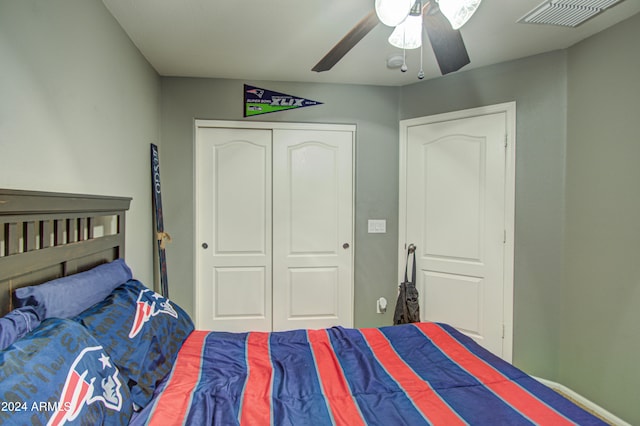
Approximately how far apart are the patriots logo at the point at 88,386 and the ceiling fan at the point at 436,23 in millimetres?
1509

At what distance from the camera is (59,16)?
1407 mm

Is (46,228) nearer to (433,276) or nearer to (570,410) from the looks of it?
(570,410)

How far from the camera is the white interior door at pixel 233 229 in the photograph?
2.93m

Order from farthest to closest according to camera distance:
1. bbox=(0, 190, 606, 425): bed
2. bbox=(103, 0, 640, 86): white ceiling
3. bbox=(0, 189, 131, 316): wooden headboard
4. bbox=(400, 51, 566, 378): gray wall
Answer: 1. bbox=(400, 51, 566, 378): gray wall
2. bbox=(103, 0, 640, 86): white ceiling
3. bbox=(0, 189, 131, 316): wooden headboard
4. bbox=(0, 190, 606, 425): bed

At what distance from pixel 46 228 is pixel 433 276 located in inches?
108

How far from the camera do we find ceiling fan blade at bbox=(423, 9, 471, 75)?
133 cm

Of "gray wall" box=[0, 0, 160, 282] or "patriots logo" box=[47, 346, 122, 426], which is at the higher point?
"gray wall" box=[0, 0, 160, 282]

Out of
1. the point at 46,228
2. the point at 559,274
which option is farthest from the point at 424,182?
the point at 46,228

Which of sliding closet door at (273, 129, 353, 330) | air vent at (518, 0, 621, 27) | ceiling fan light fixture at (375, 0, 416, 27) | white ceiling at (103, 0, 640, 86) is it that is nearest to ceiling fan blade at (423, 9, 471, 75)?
ceiling fan light fixture at (375, 0, 416, 27)

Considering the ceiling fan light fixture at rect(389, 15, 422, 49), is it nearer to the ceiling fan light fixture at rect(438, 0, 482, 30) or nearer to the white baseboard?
the ceiling fan light fixture at rect(438, 0, 482, 30)

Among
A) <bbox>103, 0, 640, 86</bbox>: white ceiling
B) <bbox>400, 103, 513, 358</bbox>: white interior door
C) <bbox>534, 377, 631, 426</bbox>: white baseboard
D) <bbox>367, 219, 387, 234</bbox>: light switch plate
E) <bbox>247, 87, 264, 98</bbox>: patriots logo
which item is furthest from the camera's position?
<bbox>367, 219, 387, 234</bbox>: light switch plate

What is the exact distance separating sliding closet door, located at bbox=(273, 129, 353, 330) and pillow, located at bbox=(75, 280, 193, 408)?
5.00ft

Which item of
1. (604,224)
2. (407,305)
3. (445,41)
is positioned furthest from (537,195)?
(445,41)

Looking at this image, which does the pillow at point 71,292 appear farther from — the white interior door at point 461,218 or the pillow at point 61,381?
the white interior door at point 461,218
